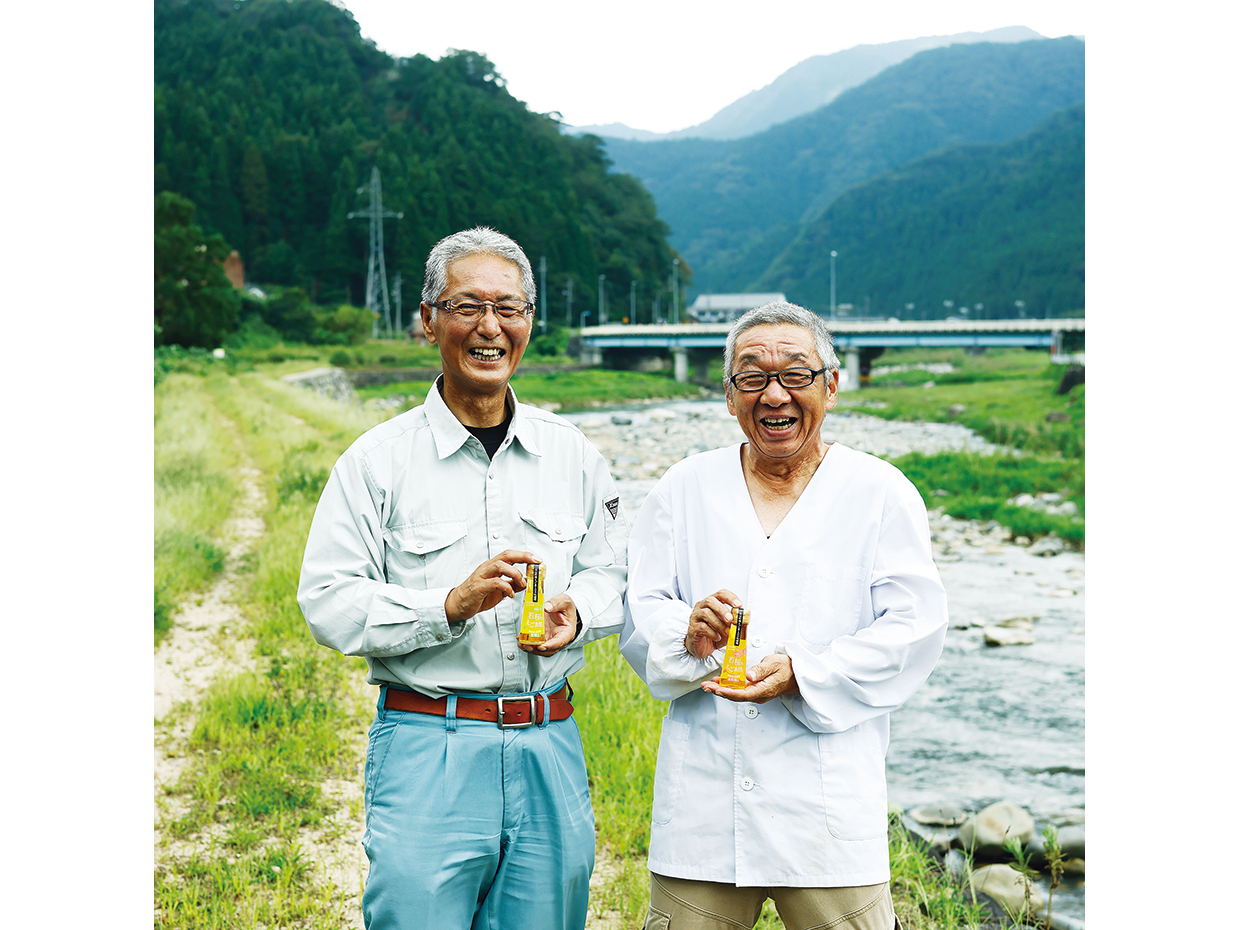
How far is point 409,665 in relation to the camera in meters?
→ 2.38

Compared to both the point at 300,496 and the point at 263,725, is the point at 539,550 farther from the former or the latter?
the point at 300,496

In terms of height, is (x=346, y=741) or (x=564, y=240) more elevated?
(x=564, y=240)

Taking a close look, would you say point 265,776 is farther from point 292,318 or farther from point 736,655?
point 292,318

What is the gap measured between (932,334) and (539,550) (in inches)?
1902

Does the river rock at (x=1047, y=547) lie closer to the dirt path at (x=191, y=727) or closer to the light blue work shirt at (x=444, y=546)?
the dirt path at (x=191, y=727)

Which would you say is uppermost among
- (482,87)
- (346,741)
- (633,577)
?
(482,87)

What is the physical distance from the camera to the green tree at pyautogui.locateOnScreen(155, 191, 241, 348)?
42.6m

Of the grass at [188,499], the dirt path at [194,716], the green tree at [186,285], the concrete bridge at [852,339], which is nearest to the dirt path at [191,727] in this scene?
the dirt path at [194,716]

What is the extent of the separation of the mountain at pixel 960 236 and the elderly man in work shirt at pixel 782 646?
15374 cm

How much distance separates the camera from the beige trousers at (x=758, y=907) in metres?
2.30

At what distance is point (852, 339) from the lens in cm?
4803

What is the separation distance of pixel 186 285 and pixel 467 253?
45610 mm
